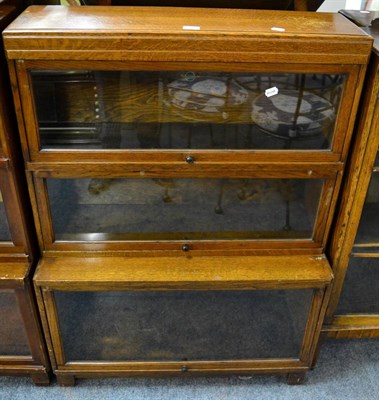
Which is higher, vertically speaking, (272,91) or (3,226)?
(272,91)

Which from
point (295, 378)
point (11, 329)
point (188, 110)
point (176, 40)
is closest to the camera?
point (176, 40)

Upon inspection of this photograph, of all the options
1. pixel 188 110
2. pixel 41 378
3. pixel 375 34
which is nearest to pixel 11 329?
pixel 41 378

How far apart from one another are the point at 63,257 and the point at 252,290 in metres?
0.40

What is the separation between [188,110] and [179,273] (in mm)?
326

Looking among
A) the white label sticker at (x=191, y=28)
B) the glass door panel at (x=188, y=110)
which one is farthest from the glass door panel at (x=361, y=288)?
the white label sticker at (x=191, y=28)

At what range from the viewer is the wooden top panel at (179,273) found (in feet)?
3.18

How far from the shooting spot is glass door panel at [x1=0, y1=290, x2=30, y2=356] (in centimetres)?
102

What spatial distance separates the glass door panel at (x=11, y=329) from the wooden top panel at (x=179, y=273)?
0.38 feet

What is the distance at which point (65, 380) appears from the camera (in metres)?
1.15

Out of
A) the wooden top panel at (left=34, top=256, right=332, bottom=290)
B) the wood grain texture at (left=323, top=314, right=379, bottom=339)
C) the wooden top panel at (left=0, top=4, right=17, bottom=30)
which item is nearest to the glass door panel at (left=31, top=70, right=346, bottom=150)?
the wooden top panel at (left=0, top=4, right=17, bottom=30)

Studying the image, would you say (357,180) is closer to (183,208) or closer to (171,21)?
(183,208)

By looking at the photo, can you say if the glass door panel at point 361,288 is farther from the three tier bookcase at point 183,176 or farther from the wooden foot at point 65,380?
the wooden foot at point 65,380

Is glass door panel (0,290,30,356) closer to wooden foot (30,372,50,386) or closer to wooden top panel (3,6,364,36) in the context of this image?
wooden foot (30,372,50,386)

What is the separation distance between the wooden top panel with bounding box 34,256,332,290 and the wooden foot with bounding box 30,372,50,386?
0.29 meters
